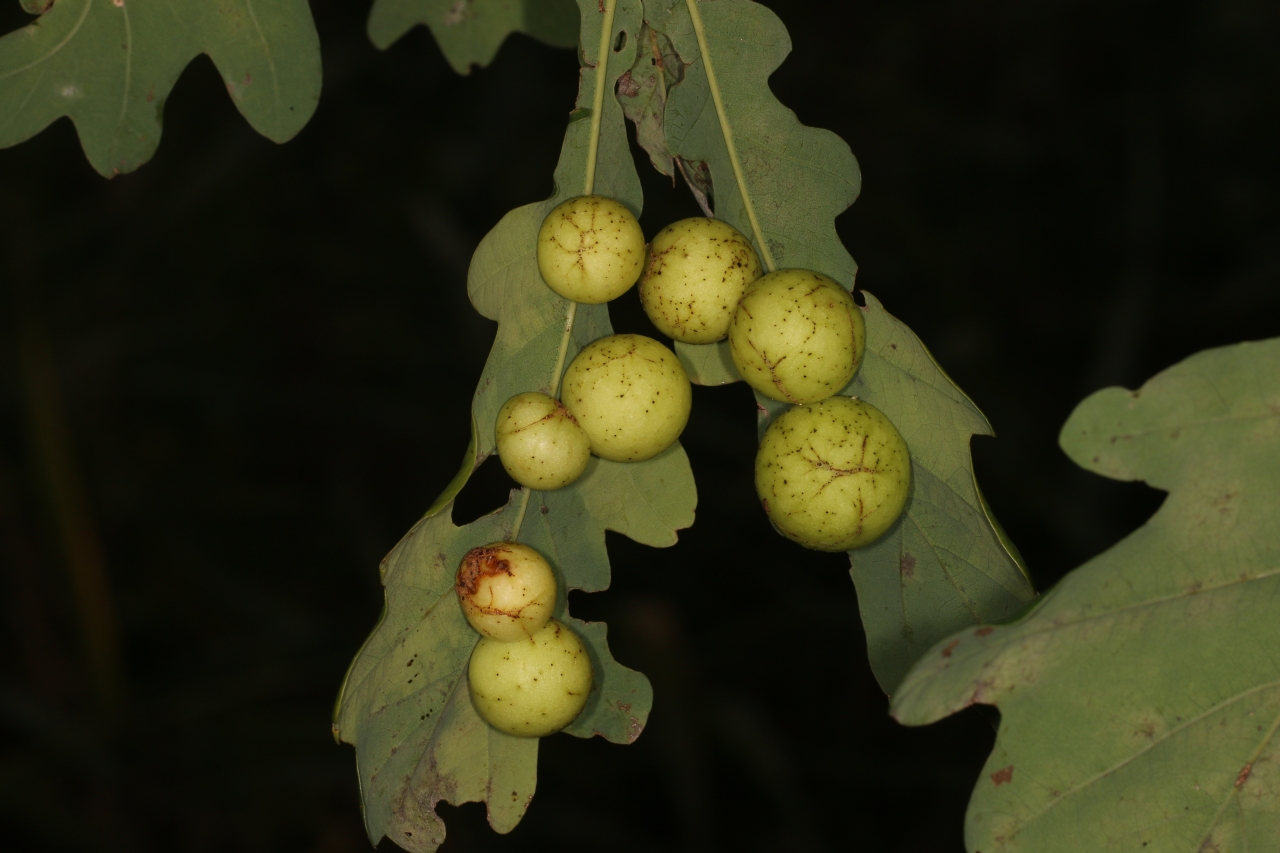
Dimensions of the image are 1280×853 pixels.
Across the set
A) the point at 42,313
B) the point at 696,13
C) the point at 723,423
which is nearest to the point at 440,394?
the point at 723,423

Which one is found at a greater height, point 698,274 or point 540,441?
point 698,274

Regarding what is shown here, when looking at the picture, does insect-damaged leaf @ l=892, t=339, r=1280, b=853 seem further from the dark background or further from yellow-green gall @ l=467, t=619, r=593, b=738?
the dark background

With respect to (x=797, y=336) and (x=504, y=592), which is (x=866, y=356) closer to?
(x=797, y=336)

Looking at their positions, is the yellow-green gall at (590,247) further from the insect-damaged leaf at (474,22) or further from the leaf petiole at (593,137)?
the insect-damaged leaf at (474,22)

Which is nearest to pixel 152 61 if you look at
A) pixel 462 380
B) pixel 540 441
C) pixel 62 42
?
pixel 62 42

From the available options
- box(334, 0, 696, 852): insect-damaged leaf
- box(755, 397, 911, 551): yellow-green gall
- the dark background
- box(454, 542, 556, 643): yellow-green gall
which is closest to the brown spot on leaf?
box(334, 0, 696, 852): insect-damaged leaf

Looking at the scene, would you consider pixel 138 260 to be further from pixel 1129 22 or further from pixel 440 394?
pixel 1129 22

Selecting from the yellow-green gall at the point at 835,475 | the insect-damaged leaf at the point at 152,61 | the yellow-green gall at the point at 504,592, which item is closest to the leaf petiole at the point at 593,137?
the yellow-green gall at the point at 504,592
